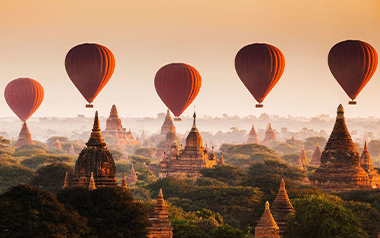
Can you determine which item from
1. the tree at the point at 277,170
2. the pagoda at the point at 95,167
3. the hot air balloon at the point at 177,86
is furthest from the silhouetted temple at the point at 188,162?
the pagoda at the point at 95,167

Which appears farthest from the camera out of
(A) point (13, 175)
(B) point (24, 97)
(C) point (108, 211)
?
(B) point (24, 97)

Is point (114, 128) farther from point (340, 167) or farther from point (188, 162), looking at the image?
point (340, 167)

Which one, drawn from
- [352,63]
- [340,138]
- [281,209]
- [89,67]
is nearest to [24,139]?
[89,67]

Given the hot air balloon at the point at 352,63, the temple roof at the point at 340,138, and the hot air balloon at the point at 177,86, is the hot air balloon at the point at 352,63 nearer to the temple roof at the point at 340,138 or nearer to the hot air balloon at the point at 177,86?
the temple roof at the point at 340,138


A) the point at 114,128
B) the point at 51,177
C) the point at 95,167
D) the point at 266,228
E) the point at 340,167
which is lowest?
the point at 266,228

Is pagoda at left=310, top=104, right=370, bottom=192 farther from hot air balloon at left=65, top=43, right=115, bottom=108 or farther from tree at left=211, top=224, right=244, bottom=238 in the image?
tree at left=211, top=224, right=244, bottom=238

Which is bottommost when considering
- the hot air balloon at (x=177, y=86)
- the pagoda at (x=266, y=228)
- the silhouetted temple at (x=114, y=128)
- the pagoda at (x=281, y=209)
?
the pagoda at (x=266, y=228)

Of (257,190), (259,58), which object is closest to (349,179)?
(257,190)
